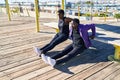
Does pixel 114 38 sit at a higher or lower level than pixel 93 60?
higher

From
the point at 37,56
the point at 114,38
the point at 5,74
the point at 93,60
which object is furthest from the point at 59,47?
the point at 5,74

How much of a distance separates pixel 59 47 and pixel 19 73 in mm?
2132

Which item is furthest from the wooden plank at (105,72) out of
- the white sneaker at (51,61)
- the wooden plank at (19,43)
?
the wooden plank at (19,43)

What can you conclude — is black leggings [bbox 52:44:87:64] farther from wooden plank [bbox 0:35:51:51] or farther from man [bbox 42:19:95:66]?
wooden plank [bbox 0:35:51:51]

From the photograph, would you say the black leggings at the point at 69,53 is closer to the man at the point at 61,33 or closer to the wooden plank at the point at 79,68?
the wooden plank at the point at 79,68

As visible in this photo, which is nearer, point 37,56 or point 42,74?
point 42,74

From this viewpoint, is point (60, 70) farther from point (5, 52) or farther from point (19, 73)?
point (5, 52)

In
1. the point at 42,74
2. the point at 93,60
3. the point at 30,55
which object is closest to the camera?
the point at 42,74

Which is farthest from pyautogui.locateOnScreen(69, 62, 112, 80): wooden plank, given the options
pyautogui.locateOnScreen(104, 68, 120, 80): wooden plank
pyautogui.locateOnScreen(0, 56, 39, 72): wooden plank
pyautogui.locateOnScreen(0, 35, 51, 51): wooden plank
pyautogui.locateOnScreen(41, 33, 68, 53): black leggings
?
pyautogui.locateOnScreen(0, 35, 51, 51): wooden plank

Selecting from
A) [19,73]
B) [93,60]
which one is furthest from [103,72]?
[19,73]

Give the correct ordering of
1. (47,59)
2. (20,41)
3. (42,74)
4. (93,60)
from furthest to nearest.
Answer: (20,41) < (93,60) < (47,59) < (42,74)

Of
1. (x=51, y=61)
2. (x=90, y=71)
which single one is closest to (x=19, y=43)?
(x=51, y=61)

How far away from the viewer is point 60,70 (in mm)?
4320

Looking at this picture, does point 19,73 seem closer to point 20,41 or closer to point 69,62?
point 69,62
